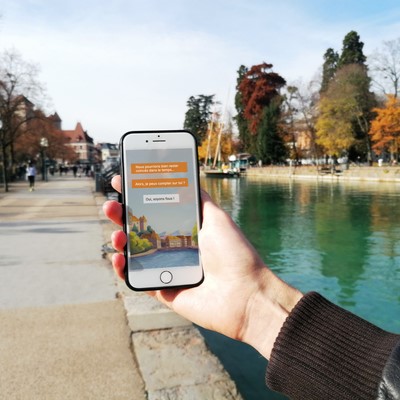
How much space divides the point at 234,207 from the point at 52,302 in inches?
725

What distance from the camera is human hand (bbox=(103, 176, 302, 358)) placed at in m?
1.95

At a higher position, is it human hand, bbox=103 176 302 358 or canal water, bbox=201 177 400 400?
human hand, bbox=103 176 302 358

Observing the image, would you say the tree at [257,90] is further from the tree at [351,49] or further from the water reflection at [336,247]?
the water reflection at [336,247]

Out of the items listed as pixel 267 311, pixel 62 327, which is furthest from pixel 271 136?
pixel 267 311

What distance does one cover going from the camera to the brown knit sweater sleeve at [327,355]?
1.44 m

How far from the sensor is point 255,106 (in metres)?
74.7

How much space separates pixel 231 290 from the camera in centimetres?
207

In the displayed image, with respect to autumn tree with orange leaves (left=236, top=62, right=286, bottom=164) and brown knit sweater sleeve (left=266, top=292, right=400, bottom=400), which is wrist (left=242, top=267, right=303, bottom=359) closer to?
brown knit sweater sleeve (left=266, top=292, right=400, bottom=400)

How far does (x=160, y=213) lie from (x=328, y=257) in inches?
389

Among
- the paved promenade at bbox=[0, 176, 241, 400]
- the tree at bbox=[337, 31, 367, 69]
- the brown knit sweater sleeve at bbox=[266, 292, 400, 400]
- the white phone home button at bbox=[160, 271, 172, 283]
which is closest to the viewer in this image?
the brown knit sweater sleeve at bbox=[266, 292, 400, 400]

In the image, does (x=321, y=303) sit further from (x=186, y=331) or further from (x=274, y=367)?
(x=186, y=331)

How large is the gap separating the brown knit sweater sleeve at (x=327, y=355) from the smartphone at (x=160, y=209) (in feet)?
2.48

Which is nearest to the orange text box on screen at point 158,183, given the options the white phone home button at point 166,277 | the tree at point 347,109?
the white phone home button at point 166,277

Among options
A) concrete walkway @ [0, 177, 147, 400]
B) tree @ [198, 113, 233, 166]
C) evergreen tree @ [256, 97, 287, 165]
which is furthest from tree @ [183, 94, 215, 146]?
concrete walkway @ [0, 177, 147, 400]
